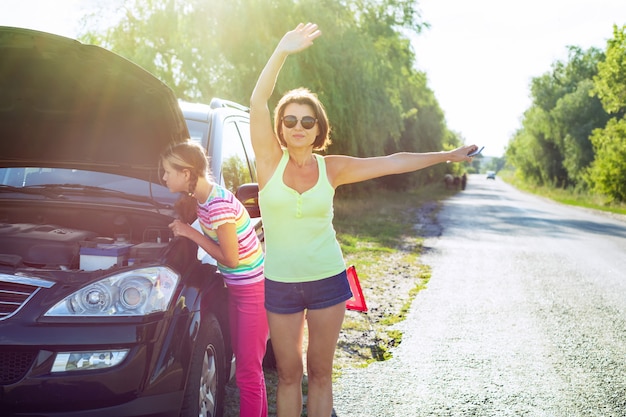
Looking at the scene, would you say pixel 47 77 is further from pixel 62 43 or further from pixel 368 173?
pixel 368 173

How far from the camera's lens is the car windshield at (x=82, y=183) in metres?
4.14

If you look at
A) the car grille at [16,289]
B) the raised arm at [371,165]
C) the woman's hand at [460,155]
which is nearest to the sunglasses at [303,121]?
the raised arm at [371,165]

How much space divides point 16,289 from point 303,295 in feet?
4.23

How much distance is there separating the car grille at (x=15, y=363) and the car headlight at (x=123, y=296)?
0.19 metres

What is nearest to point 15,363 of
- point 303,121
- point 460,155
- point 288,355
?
point 288,355

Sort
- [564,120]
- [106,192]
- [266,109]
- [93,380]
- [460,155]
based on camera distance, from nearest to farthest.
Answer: [93,380] → [266,109] → [460,155] → [106,192] → [564,120]

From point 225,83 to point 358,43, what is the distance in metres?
4.19

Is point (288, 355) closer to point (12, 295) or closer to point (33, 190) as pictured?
point (12, 295)

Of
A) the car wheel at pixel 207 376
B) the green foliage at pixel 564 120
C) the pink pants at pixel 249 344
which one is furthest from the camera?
the green foliage at pixel 564 120

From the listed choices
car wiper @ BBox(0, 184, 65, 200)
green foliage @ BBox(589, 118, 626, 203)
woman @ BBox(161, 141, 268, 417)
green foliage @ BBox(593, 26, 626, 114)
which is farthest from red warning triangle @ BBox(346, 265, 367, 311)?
green foliage @ BBox(589, 118, 626, 203)

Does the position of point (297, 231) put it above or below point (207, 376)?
above

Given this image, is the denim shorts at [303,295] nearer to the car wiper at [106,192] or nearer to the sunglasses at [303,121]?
the sunglasses at [303,121]

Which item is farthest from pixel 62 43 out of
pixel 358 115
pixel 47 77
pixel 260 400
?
pixel 358 115

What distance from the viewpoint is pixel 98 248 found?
3385 mm
